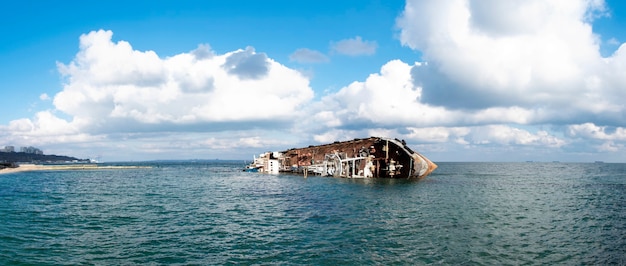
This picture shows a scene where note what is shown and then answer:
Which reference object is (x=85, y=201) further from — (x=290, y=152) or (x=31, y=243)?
(x=290, y=152)

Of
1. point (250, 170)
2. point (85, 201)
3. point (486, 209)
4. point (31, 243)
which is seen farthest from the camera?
point (250, 170)

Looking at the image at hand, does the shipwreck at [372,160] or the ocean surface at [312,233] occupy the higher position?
the shipwreck at [372,160]

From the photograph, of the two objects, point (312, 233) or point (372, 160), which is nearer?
point (312, 233)

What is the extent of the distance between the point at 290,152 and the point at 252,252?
7275cm

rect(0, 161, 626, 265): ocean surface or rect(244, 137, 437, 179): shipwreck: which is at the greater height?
rect(244, 137, 437, 179): shipwreck

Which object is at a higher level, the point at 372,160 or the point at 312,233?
the point at 372,160

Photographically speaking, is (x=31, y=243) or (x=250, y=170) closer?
(x=31, y=243)

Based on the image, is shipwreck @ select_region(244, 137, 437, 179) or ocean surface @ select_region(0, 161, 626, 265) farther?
shipwreck @ select_region(244, 137, 437, 179)

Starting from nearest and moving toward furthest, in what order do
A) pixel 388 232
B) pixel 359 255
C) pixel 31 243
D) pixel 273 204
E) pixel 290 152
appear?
pixel 359 255
pixel 31 243
pixel 388 232
pixel 273 204
pixel 290 152

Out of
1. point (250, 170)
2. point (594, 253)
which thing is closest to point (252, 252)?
point (594, 253)

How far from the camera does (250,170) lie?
111 meters

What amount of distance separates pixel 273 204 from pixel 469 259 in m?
21.4

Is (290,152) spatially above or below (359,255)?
above

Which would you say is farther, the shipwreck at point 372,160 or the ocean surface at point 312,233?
the shipwreck at point 372,160
